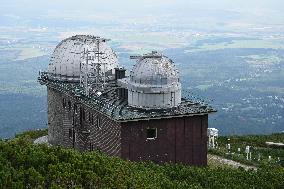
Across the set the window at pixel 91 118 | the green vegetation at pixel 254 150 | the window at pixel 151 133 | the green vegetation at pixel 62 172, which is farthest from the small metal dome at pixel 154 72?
the green vegetation at pixel 62 172

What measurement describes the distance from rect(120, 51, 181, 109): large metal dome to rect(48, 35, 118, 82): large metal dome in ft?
21.0

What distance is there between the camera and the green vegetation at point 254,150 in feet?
111

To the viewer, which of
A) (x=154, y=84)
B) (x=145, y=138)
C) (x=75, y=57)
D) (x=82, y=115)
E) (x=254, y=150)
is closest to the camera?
(x=145, y=138)

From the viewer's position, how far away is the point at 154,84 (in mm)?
29141

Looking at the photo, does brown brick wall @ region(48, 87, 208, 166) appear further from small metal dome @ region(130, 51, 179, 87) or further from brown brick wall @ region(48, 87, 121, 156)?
small metal dome @ region(130, 51, 179, 87)

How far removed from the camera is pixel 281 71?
152750 millimetres

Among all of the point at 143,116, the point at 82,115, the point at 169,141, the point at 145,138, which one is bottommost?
the point at 169,141

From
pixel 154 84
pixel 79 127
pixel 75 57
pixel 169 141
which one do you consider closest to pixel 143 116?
pixel 154 84

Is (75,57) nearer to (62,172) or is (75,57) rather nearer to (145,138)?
(145,138)

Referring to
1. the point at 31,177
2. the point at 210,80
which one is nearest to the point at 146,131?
the point at 31,177

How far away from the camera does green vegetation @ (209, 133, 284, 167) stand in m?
33.8

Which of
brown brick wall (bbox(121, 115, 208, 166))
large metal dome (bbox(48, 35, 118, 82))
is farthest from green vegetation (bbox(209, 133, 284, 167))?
large metal dome (bbox(48, 35, 118, 82))

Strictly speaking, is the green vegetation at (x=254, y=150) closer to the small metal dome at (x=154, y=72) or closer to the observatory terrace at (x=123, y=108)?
the observatory terrace at (x=123, y=108)

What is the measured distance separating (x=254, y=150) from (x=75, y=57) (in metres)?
13.8
